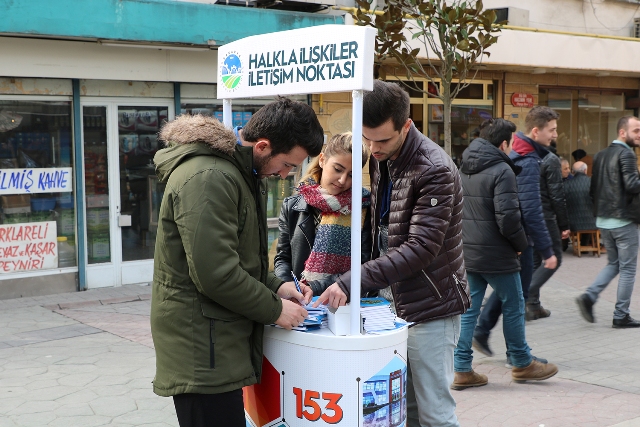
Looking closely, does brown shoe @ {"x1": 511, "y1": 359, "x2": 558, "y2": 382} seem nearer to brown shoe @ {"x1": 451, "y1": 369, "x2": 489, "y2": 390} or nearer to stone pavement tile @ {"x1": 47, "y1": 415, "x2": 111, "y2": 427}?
brown shoe @ {"x1": 451, "y1": 369, "x2": 489, "y2": 390}

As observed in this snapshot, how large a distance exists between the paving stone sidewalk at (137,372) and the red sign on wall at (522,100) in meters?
5.74

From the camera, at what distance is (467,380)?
5410mm

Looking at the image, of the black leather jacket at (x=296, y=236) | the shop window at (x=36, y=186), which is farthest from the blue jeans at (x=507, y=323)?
the shop window at (x=36, y=186)

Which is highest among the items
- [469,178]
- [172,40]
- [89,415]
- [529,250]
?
[172,40]

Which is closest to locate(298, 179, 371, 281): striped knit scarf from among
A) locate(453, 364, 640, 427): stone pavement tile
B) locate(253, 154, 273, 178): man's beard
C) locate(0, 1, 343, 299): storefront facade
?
locate(253, 154, 273, 178): man's beard

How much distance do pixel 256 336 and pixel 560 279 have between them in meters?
7.92

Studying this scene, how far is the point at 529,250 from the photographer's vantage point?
246 inches

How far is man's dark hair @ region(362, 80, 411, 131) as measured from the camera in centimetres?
304

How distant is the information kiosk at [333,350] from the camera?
9.05 ft

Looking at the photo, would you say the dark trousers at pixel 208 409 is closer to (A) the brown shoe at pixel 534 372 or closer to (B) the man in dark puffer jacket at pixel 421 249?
(B) the man in dark puffer jacket at pixel 421 249

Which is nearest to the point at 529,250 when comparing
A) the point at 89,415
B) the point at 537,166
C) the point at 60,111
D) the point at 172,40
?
the point at 537,166

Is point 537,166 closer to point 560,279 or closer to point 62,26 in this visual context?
point 560,279

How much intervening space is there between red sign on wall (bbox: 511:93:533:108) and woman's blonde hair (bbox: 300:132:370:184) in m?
10.3

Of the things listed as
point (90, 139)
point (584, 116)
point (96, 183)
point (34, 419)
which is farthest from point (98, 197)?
point (584, 116)
